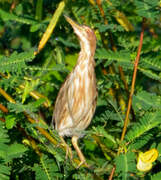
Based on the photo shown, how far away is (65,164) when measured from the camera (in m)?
2.19

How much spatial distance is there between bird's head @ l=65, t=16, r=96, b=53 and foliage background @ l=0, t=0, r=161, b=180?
7 centimetres

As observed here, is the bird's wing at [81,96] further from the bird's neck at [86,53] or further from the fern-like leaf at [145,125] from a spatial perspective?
the fern-like leaf at [145,125]

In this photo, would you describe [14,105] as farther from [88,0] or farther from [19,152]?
[88,0]

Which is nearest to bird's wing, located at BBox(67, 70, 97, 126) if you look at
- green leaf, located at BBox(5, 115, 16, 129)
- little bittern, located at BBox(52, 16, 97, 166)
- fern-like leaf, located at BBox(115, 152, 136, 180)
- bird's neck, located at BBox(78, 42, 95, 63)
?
little bittern, located at BBox(52, 16, 97, 166)

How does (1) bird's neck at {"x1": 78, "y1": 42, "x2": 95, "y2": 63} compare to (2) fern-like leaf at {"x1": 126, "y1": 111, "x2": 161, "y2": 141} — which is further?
(1) bird's neck at {"x1": 78, "y1": 42, "x2": 95, "y2": 63}

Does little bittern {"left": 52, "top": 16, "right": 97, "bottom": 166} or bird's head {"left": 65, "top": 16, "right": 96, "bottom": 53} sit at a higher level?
bird's head {"left": 65, "top": 16, "right": 96, "bottom": 53}

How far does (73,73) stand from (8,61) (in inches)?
31.2

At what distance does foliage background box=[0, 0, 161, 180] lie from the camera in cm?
195

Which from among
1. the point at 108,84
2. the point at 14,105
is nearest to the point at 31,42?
the point at 108,84

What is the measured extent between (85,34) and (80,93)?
1.38 feet

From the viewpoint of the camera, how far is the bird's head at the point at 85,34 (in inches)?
103

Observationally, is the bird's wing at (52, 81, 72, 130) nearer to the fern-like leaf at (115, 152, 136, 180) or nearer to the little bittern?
the little bittern

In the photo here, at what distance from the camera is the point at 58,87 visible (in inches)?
119

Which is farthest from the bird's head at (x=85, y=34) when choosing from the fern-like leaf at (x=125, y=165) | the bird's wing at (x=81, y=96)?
the fern-like leaf at (x=125, y=165)
